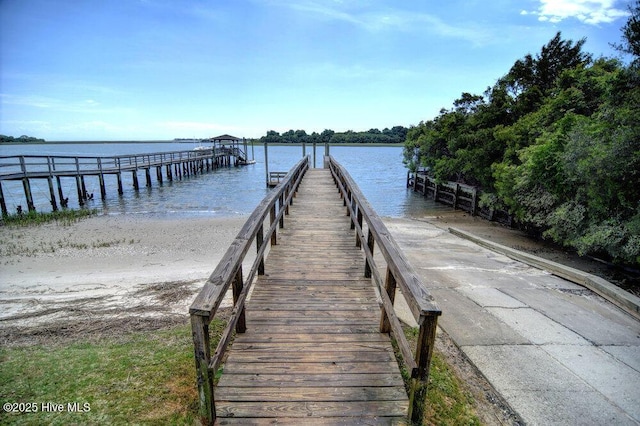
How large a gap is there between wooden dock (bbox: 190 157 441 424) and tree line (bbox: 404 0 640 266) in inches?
291

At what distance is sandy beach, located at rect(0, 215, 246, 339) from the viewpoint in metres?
5.90

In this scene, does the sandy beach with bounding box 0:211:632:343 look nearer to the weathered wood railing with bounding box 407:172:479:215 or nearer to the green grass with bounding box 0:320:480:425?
the green grass with bounding box 0:320:480:425

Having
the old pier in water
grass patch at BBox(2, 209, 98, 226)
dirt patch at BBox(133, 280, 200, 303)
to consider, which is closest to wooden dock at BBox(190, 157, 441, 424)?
dirt patch at BBox(133, 280, 200, 303)

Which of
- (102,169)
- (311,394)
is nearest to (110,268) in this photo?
(311,394)

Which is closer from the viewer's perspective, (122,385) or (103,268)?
(122,385)

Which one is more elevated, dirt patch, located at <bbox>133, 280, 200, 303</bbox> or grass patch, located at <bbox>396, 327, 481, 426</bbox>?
grass patch, located at <bbox>396, 327, 481, 426</bbox>

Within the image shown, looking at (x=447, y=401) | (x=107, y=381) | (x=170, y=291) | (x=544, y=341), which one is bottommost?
(x=170, y=291)

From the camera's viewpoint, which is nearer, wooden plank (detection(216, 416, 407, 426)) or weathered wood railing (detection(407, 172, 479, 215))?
wooden plank (detection(216, 416, 407, 426))

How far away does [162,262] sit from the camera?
34.6ft

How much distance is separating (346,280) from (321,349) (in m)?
1.61

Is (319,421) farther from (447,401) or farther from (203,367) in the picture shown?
(447,401)

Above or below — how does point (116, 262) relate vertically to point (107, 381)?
below

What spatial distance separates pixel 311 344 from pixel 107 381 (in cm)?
203

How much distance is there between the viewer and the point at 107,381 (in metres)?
3.08
